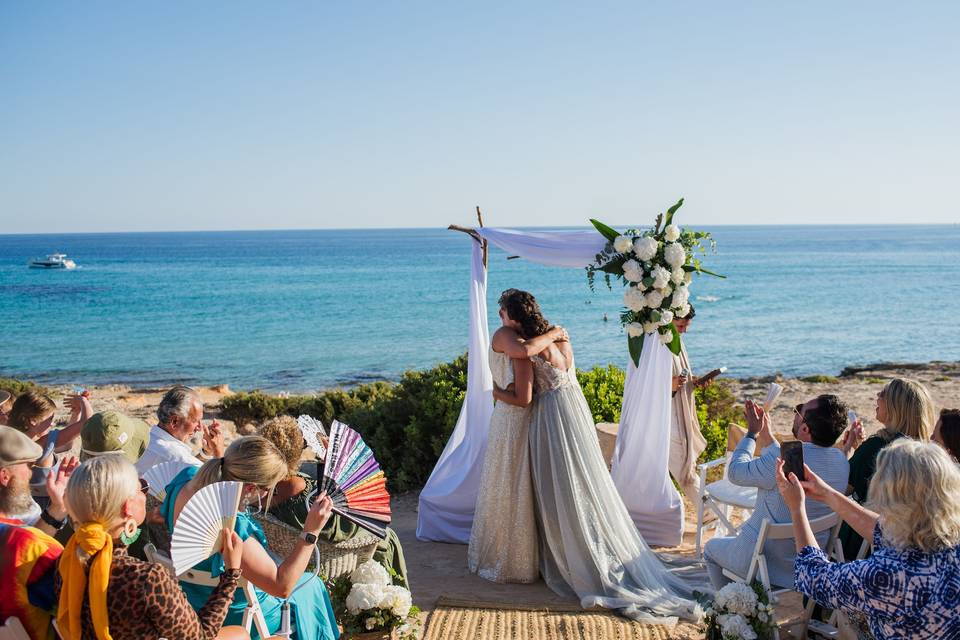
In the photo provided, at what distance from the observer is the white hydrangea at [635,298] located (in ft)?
21.2

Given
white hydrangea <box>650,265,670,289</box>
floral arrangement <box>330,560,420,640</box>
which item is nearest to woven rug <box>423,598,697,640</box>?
floral arrangement <box>330,560,420,640</box>

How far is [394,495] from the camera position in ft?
29.2

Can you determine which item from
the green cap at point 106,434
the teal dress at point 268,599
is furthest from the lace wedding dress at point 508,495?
the green cap at point 106,434

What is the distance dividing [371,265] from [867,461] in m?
86.6

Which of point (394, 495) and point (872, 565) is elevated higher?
point (872, 565)

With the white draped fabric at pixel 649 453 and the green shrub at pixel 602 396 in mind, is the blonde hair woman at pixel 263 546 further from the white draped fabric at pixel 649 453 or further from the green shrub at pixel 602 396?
the green shrub at pixel 602 396

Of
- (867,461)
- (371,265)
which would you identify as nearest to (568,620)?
(867,461)

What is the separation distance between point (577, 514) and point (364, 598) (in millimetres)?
2095

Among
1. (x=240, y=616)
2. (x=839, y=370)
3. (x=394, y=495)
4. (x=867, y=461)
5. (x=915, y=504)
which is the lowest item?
(x=839, y=370)

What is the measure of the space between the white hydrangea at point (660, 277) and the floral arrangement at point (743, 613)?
262 centimetres

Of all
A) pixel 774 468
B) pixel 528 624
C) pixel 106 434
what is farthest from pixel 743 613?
pixel 106 434

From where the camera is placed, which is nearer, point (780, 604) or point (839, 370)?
point (780, 604)

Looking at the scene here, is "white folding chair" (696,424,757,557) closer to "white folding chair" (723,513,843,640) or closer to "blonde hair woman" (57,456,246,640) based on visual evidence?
"white folding chair" (723,513,843,640)

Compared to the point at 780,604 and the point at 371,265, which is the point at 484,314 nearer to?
the point at 780,604
